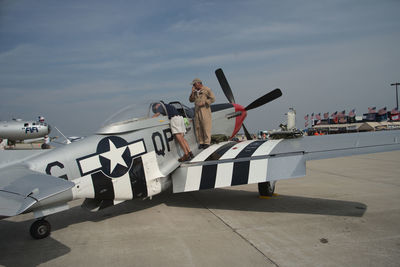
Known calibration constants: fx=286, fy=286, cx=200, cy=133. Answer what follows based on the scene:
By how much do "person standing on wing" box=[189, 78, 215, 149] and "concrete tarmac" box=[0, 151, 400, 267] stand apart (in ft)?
4.83

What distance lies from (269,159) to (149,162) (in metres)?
2.24

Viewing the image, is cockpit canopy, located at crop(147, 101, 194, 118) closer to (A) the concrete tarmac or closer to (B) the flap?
(B) the flap

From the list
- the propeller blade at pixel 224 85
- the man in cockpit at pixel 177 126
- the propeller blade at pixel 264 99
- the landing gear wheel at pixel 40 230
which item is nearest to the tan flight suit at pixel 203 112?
the man in cockpit at pixel 177 126

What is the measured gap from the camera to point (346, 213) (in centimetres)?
512

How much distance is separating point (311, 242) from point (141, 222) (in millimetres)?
2855

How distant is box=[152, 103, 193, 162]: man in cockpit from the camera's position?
19.6 feet

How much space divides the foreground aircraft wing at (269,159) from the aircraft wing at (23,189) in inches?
105

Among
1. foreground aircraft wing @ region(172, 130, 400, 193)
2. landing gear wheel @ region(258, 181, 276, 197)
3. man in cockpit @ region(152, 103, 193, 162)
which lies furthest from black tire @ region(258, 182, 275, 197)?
man in cockpit @ region(152, 103, 193, 162)

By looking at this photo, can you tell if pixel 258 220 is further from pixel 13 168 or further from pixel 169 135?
pixel 13 168

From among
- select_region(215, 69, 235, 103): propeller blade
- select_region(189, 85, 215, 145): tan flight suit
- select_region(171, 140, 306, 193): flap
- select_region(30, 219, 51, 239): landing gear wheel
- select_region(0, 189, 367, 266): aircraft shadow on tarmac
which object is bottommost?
select_region(0, 189, 367, 266): aircraft shadow on tarmac

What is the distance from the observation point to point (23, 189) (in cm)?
314

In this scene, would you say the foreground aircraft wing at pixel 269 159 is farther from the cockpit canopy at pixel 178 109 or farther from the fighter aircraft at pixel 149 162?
the cockpit canopy at pixel 178 109

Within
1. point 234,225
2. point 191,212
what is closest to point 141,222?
point 191,212

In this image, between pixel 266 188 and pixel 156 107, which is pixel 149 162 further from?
pixel 266 188
